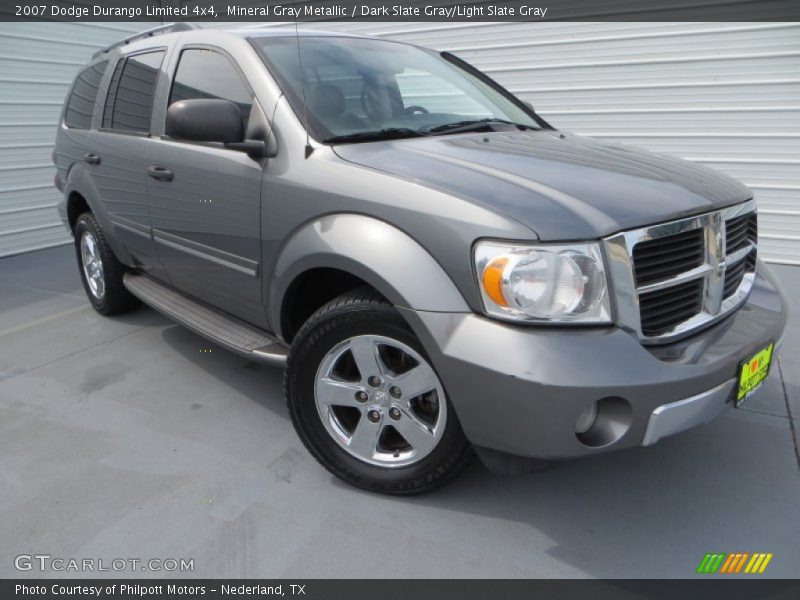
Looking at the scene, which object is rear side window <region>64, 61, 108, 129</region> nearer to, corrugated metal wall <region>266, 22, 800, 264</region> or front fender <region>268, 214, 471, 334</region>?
front fender <region>268, 214, 471, 334</region>

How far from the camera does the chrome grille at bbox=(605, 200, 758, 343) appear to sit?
6.13 ft

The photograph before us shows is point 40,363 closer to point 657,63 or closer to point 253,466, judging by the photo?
point 253,466

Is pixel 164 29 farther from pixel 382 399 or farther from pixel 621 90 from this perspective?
pixel 621 90

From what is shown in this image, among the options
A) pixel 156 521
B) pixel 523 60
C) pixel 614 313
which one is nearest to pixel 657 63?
pixel 523 60

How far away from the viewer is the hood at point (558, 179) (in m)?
1.89

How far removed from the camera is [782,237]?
18.6 feet

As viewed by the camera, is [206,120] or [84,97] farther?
[84,97]

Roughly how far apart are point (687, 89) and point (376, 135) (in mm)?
4346

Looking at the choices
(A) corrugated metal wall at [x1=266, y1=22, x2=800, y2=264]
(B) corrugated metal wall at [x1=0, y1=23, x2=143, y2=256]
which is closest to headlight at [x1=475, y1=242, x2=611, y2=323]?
(A) corrugated metal wall at [x1=266, y1=22, x2=800, y2=264]

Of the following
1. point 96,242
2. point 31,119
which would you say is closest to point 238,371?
point 96,242

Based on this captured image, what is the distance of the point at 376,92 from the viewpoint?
282 centimetres

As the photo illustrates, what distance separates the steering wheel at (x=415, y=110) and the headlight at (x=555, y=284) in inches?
47.0

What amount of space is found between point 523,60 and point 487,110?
3679mm

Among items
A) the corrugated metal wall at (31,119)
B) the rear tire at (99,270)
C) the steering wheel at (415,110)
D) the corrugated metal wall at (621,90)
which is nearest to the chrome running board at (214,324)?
the rear tire at (99,270)
